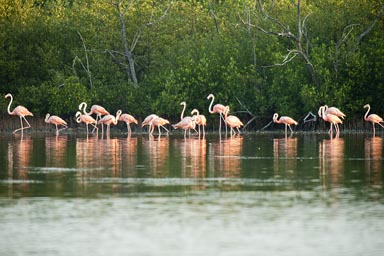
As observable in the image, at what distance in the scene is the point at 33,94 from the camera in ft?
170

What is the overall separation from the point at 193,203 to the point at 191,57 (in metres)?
33.0

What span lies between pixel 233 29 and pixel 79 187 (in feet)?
109

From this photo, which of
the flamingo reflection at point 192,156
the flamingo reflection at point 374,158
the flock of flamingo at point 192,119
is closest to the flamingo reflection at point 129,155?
the flamingo reflection at point 192,156

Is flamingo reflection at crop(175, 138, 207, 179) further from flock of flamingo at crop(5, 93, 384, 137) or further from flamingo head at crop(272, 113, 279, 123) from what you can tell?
flamingo head at crop(272, 113, 279, 123)

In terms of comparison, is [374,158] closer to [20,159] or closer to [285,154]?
[285,154]

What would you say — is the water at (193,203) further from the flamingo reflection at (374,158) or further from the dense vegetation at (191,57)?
the dense vegetation at (191,57)

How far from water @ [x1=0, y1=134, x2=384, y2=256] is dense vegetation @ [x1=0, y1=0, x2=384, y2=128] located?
53.2ft

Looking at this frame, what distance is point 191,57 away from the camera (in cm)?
5109

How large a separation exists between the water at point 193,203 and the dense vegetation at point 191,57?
1622 cm

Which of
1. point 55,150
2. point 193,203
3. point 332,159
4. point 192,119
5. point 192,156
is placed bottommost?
point 193,203

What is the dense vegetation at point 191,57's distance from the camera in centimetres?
4744

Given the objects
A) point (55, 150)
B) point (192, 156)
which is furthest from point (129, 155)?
point (55, 150)

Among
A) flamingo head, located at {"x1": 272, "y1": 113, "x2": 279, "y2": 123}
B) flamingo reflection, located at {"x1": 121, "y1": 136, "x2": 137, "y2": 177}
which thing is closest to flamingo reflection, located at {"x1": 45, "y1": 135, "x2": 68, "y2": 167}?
flamingo reflection, located at {"x1": 121, "y1": 136, "x2": 137, "y2": 177}

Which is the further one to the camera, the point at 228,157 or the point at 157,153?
the point at 157,153
